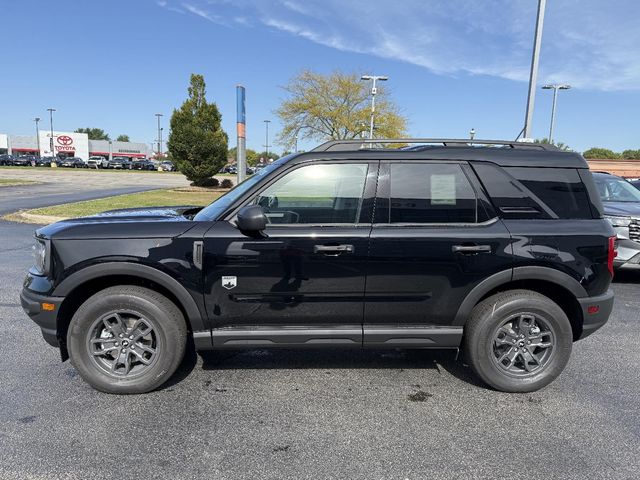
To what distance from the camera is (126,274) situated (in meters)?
2.99

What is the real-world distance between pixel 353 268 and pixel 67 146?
Result: 304 feet

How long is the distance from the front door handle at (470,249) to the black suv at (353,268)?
0.01 m

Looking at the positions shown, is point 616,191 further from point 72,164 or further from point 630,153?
point 630,153

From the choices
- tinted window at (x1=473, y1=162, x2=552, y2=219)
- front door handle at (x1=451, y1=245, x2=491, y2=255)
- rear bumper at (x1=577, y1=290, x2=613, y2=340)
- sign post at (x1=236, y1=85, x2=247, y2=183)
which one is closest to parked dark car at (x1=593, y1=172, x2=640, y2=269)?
rear bumper at (x1=577, y1=290, x2=613, y2=340)

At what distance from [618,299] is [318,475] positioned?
536 cm

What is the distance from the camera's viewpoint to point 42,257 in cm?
307

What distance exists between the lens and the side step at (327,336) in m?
3.10

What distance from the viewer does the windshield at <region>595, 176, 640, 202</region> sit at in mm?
7223

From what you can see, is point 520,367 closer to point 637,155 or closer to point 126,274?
point 126,274

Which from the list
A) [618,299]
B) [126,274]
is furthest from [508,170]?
[618,299]

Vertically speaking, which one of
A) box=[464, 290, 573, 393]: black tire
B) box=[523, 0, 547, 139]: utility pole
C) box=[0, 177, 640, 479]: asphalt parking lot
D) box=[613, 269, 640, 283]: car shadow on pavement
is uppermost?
box=[523, 0, 547, 139]: utility pole

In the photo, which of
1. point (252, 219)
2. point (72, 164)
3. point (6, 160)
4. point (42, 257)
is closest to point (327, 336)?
point (252, 219)

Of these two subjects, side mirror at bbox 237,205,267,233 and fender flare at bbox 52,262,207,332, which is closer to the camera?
side mirror at bbox 237,205,267,233

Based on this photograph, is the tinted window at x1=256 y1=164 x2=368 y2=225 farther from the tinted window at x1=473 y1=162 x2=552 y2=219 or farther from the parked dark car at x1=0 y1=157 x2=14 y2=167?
the parked dark car at x1=0 y1=157 x2=14 y2=167
